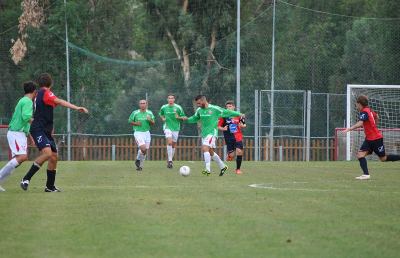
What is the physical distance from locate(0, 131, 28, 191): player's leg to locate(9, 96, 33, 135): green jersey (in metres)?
0.10

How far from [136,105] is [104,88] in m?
2.17

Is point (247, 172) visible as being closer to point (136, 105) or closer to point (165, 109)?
point (165, 109)

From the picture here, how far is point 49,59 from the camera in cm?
3844

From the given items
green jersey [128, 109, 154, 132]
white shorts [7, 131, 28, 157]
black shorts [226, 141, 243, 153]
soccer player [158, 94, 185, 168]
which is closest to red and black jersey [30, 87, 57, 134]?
white shorts [7, 131, 28, 157]

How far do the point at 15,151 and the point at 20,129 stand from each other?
0.40 meters

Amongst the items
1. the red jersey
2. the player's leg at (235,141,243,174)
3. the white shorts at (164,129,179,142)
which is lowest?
the player's leg at (235,141,243,174)

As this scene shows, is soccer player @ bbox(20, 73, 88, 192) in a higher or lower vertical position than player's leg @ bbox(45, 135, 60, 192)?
higher

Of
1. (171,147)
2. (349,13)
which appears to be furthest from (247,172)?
(349,13)

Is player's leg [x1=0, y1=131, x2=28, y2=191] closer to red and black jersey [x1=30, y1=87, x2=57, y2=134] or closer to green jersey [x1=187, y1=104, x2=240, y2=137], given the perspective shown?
red and black jersey [x1=30, y1=87, x2=57, y2=134]

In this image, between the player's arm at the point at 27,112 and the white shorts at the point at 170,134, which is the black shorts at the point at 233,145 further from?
the player's arm at the point at 27,112

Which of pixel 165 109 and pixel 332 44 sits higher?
pixel 332 44

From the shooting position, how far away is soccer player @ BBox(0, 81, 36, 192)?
628 inches

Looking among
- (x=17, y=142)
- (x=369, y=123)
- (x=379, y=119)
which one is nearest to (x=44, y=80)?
(x=17, y=142)

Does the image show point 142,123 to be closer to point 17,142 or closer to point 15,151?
point 17,142
